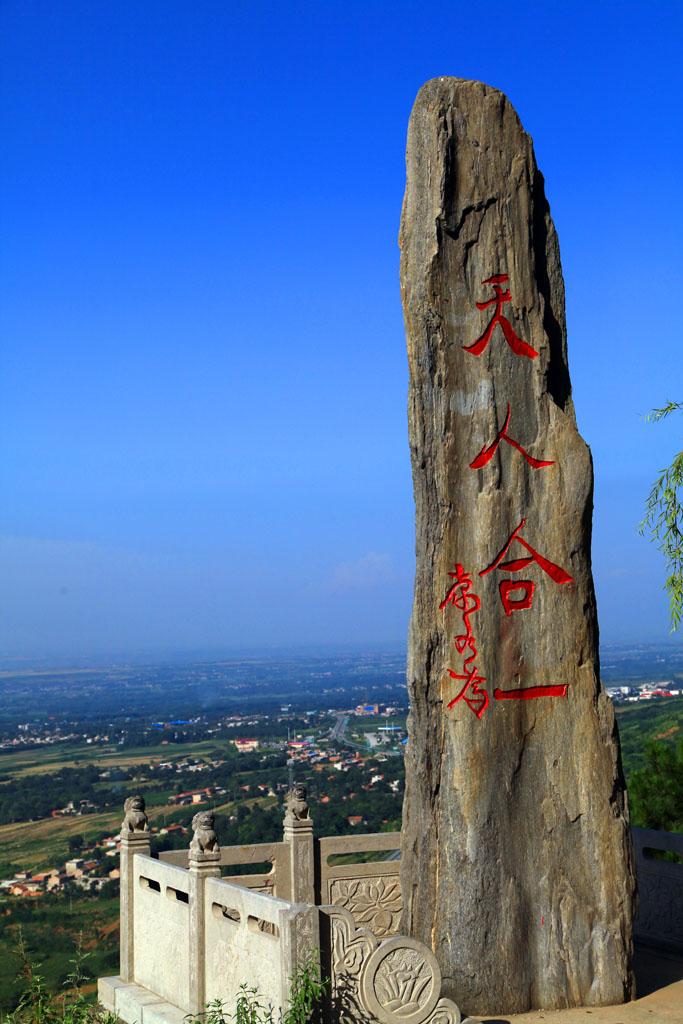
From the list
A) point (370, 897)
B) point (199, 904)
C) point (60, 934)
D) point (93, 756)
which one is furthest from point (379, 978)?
point (93, 756)

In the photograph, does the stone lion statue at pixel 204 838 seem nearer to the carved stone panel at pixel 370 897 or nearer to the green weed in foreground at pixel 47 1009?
the green weed in foreground at pixel 47 1009

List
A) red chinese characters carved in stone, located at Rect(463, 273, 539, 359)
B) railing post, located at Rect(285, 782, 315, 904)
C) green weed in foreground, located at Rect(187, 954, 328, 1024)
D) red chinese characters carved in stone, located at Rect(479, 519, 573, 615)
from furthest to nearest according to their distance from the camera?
railing post, located at Rect(285, 782, 315, 904)
red chinese characters carved in stone, located at Rect(463, 273, 539, 359)
red chinese characters carved in stone, located at Rect(479, 519, 573, 615)
green weed in foreground, located at Rect(187, 954, 328, 1024)

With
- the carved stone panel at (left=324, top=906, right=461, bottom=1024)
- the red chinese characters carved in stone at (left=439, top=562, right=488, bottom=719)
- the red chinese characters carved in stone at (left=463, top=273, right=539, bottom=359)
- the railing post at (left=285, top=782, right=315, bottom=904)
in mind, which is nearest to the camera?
the carved stone panel at (left=324, top=906, right=461, bottom=1024)

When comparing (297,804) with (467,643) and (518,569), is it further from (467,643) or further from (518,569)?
(518,569)

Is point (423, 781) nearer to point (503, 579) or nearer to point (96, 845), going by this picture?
point (503, 579)

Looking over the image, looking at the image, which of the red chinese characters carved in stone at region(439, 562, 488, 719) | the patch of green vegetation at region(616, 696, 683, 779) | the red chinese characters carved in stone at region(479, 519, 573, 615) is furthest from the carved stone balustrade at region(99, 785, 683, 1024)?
the patch of green vegetation at region(616, 696, 683, 779)

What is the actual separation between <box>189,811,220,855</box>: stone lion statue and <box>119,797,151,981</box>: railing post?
39.7 inches

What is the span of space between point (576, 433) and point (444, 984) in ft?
10.1

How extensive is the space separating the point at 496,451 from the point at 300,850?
325 cm

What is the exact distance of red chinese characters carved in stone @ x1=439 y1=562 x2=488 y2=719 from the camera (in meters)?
6.21

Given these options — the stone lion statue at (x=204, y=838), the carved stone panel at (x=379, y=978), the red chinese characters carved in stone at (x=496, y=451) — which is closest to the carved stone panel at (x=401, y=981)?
the carved stone panel at (x=379, y=978)

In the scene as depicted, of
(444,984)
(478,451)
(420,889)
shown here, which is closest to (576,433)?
(478,451)

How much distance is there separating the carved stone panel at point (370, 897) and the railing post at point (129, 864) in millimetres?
1470

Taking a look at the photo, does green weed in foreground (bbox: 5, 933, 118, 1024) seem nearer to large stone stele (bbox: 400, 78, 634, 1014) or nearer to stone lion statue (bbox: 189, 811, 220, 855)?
stone lion statue (bbox: 189, 811, 220, 855)
